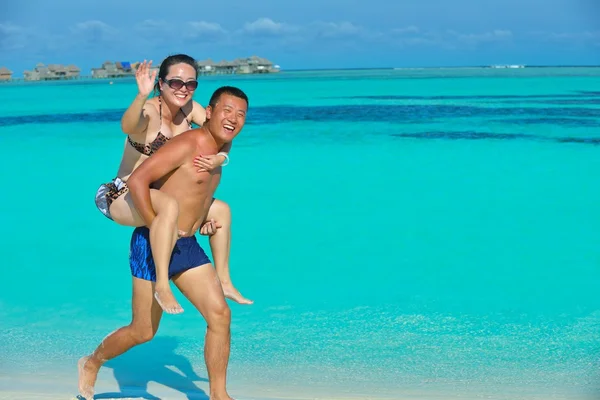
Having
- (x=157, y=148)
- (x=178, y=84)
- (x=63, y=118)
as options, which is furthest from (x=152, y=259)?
(x=63, y=118)

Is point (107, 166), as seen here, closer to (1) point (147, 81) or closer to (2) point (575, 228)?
(2) point (575, 228)

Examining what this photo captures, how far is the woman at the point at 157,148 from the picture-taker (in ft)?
10.0

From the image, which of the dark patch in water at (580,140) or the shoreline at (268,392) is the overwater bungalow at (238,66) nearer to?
the dark patch in water at (580,140)

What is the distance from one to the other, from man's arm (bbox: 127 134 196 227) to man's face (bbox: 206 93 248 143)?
0.12m

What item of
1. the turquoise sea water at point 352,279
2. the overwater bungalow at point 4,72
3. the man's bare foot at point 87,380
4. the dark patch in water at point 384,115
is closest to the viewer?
the man's bare foot at point 87,380

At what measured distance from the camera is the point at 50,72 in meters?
79.2

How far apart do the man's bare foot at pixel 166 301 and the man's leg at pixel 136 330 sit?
0.19 m

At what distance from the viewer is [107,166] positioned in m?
14.2

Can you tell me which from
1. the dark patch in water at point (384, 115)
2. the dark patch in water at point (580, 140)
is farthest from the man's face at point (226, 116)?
the dark patch in water at point (384, 115)

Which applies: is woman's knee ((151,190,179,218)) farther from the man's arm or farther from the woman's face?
the woman's face

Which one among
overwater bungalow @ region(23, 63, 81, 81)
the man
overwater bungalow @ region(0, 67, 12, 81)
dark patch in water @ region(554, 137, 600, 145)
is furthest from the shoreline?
overwater bungalow @ region(23, 63, 81, 81)

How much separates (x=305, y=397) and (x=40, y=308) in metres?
2.74

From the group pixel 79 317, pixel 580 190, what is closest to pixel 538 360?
pixel 79 317

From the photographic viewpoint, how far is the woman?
3.06 m
